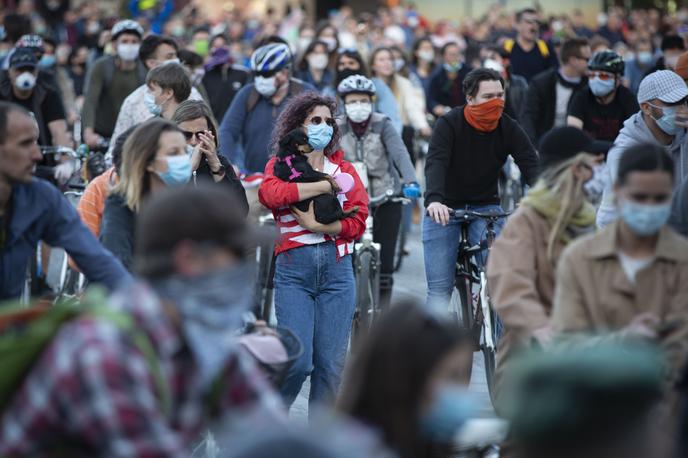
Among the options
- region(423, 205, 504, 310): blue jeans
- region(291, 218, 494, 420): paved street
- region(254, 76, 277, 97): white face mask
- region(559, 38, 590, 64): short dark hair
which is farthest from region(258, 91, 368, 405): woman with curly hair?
region(559, 38, 590, 64): short dark hair

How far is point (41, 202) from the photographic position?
17.6 ft

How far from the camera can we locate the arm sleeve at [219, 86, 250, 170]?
10.6 metres

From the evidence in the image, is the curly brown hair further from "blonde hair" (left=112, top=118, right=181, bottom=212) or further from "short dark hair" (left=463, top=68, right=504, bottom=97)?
"blonde hair" (left=112, top=118, right=181, bottom=212)

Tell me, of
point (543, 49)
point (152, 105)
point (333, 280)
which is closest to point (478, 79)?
point (333, 280)

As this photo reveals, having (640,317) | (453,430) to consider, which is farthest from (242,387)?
(640,317)

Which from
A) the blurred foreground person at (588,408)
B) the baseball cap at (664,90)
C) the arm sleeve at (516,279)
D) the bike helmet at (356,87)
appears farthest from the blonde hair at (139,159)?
the bike helmet at (356,87)

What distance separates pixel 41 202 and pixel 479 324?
4.15 meters

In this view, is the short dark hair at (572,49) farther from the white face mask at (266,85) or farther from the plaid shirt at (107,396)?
the plaid shirt at (107,396)

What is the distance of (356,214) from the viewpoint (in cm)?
784

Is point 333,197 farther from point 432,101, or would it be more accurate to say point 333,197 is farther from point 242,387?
point 432,101

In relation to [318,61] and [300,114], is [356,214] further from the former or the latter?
[318,61]

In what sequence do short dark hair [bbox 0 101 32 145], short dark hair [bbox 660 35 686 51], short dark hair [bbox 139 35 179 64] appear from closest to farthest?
1. short dark hair [bbox 0 101 32 145]
2. short dark hair [bbox 139 35 179 64]
3. short dark hair [bbox 660 35 686 51]

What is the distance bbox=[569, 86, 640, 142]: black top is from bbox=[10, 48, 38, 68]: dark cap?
15.0ft

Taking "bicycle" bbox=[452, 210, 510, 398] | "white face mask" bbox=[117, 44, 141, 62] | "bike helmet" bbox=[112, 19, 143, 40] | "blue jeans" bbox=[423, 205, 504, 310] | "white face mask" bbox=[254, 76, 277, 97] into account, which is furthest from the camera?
"bike helmet" bbox=[112, 19, 143, 40]
